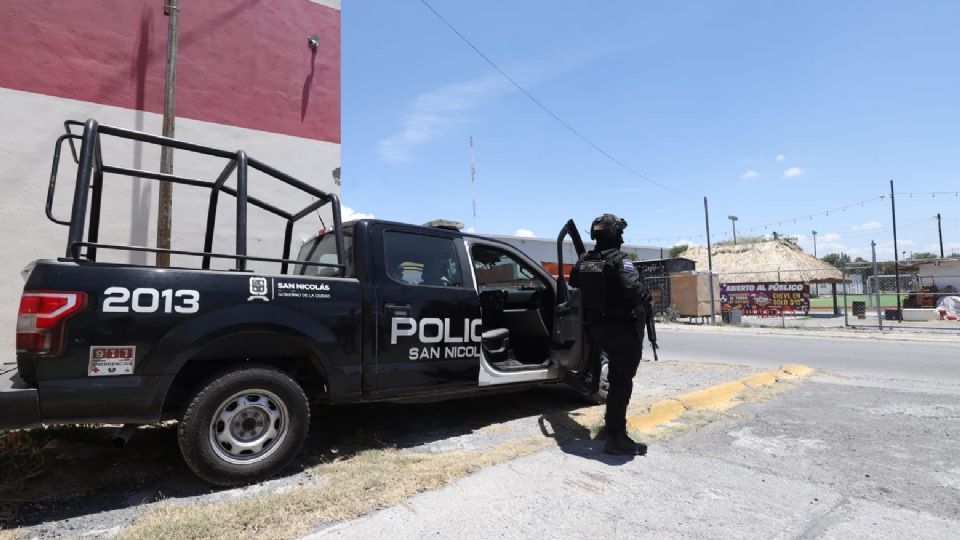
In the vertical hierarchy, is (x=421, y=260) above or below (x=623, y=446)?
above

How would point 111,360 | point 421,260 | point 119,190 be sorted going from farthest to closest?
1. point 119,190
2. point 421,260
3. point 111,360

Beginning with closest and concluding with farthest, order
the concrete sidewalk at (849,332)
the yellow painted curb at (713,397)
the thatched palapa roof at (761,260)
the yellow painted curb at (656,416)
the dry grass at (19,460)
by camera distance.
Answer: the dry grass at (19,460) → the yellow painted curb at (656,416) → the yellow painted curb at (713,397) → the concrete sidewalk at (849,332) → the thatched palapa roof at (761,260)

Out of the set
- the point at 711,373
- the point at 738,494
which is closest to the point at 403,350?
the point at 738,494

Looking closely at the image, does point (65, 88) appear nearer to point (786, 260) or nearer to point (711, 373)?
point (711, 373)

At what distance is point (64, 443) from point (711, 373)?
7.19m

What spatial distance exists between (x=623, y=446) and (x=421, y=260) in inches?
85.1

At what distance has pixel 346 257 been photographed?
427 centimetres

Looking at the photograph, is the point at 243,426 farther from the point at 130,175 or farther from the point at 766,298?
the point at 766,298

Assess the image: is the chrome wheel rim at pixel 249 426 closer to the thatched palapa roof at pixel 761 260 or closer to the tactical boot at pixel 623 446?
the tactical boot at pixel 623 446

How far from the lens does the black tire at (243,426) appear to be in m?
3.23

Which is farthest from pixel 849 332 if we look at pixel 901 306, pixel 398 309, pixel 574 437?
pixel 398 309

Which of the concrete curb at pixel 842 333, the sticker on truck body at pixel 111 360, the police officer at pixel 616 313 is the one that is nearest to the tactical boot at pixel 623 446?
the police officer at pixel 616 313

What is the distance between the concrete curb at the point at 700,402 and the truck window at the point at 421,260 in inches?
81.7

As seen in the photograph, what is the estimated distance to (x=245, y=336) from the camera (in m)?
3.51
